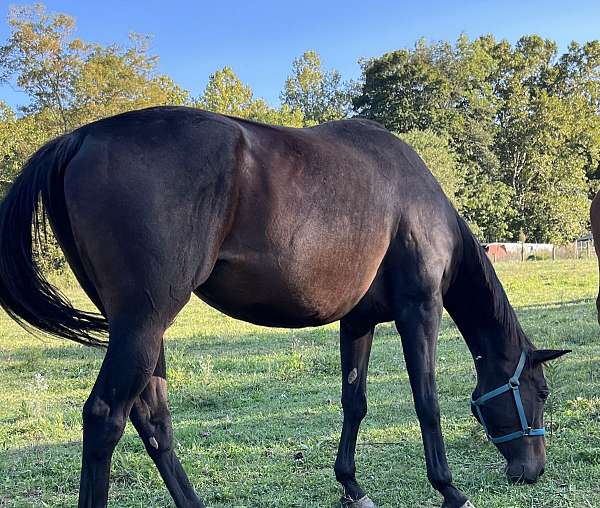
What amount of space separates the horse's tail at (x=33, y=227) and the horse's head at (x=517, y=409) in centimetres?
255

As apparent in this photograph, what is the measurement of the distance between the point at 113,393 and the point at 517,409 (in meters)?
2.47

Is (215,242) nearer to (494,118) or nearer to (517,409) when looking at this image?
(517,409)

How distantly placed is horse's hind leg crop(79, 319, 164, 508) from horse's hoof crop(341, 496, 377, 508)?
59.0 inches

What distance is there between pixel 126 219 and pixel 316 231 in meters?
0.87

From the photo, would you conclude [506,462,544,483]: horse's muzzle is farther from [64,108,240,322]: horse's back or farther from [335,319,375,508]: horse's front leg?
[64,108,240,322]: horse's back

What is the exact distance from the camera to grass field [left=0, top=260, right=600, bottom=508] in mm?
3725

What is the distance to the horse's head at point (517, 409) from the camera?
378 cm

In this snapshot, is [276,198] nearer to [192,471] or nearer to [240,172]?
[240,172]

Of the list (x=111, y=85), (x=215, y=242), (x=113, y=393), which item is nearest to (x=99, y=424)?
(x=113, y=393)

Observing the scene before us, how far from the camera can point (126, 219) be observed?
101 inches

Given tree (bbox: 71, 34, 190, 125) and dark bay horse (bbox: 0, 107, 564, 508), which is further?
tree (bbox: 71, 34, 190, 125)

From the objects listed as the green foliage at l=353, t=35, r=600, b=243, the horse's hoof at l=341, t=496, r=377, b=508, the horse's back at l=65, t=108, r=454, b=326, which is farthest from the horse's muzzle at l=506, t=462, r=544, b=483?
the green foliage at l=353, t=35, r=600, b=243

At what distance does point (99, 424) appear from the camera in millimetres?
2562

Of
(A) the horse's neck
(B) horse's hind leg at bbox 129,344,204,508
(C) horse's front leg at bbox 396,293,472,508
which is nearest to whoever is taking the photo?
(B) horse's hind leg at bbox 129,344,204,508
